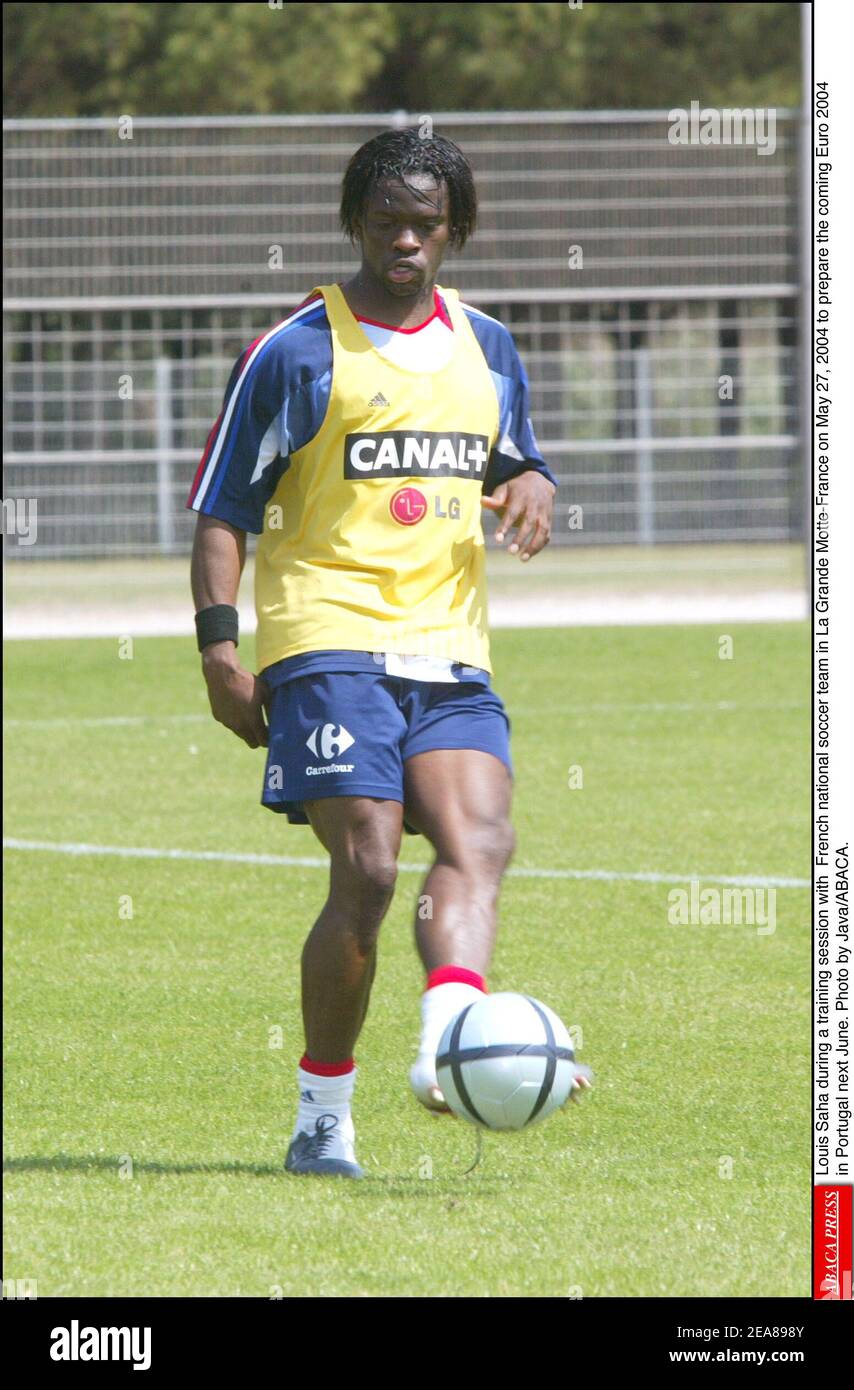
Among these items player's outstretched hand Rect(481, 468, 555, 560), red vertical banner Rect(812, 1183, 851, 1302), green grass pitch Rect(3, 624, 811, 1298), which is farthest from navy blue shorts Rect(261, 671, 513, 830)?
red vertical banner Rect(812, 1183, 851, 1302)

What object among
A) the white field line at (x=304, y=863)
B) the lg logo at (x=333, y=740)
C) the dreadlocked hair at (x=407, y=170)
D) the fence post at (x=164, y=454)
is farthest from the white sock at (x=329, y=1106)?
the fence post at (x=164, y=454)

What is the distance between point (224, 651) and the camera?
491cm

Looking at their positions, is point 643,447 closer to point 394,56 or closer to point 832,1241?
point 394,56

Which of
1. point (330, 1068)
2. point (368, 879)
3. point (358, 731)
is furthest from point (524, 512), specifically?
point (330, 1068)

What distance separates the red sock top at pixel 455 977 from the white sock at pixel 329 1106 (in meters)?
0.41

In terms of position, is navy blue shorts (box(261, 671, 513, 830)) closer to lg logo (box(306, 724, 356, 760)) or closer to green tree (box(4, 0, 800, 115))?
lg logo (box(306, 724, 356, 760))

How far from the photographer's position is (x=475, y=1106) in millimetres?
4453

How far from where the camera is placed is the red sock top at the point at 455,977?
4664mm

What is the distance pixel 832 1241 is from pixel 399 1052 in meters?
2.11

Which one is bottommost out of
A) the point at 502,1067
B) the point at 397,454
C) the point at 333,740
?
the point at 502,1067

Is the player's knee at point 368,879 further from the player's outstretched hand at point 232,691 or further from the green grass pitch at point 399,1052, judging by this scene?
the green grass pitch at point 399,1052

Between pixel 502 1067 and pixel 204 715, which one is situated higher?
pixel 204 715
